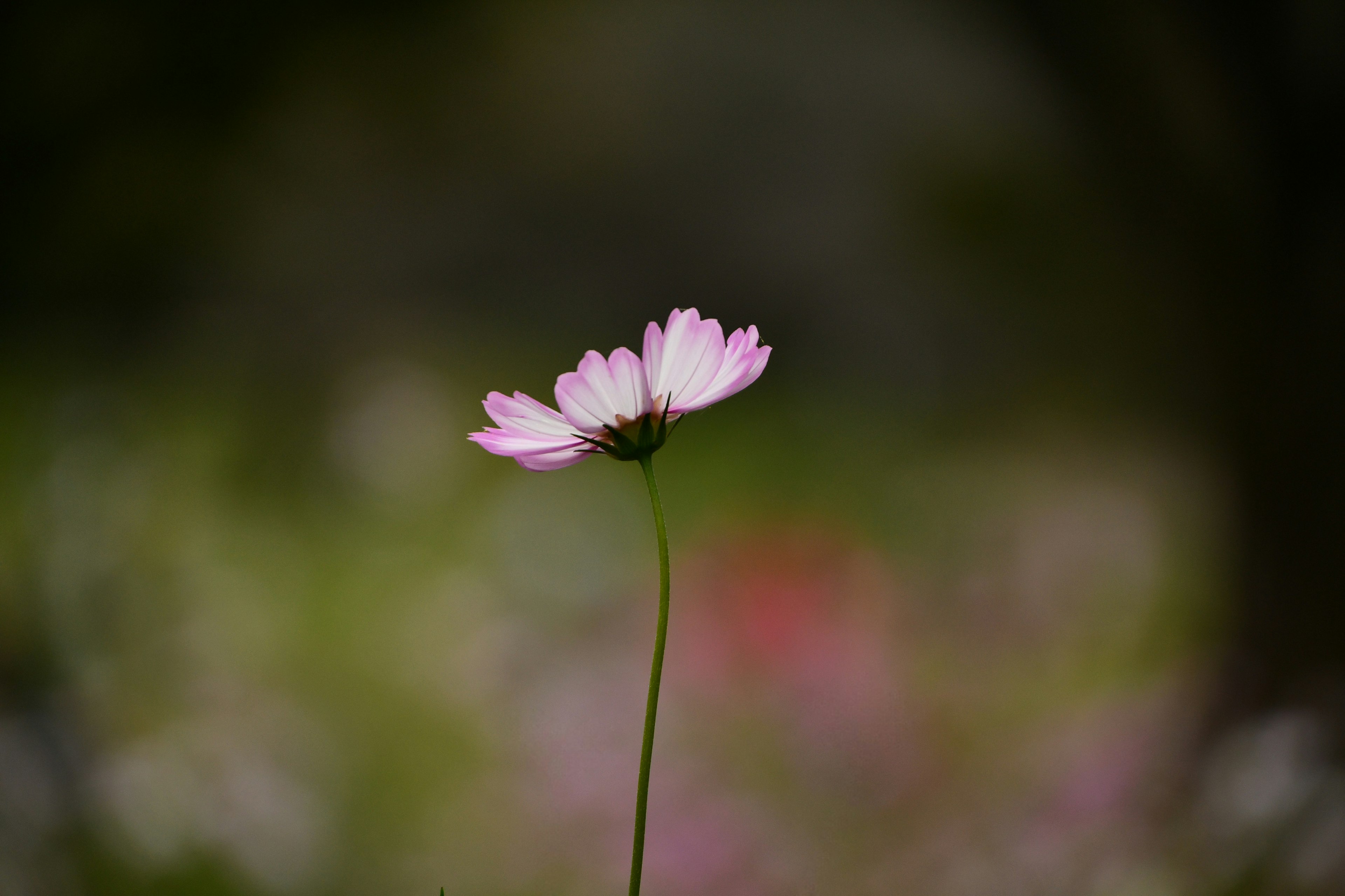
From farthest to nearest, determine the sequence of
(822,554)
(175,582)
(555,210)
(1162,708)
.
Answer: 1. (555,210)
2. (822,554)
3. (175,582)
4. (1162,708)

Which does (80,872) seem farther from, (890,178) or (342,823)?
(890,178)

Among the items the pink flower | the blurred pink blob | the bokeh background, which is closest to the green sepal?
the pink flower

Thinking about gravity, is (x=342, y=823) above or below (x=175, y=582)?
below

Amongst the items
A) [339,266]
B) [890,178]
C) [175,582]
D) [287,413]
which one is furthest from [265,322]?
[890,178]

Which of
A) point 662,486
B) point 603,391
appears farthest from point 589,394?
point 662,486

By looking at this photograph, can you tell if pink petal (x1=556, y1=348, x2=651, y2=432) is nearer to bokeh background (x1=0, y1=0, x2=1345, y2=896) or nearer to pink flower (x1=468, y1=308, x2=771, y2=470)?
pink flower (x1=468, y1=308, x2=771, y2=470)

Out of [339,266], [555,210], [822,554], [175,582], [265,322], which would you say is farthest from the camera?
[555,210]

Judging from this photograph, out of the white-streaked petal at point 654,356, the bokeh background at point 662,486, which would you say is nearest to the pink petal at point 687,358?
the white-streaked petal at point 654,356
